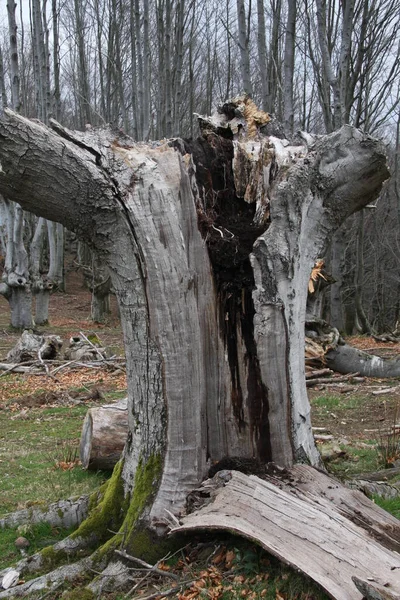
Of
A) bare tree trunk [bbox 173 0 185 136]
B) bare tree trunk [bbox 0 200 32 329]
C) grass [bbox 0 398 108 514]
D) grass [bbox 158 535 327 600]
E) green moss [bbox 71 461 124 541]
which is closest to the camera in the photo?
grass [bbox 158 535 327 600]

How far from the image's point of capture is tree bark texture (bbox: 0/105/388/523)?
3.58 metres

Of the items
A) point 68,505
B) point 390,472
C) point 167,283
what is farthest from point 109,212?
point 390,472

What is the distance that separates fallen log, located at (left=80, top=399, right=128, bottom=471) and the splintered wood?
2283 mm

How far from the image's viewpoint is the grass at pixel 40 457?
17.8ft

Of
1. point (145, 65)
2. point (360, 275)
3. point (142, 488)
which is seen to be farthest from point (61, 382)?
point (360, 275)

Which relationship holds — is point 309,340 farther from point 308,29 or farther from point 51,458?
point 308,29

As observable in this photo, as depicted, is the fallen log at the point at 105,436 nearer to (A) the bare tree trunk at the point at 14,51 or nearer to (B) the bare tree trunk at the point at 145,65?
(A) the bare tree trunk at the point at 14,51

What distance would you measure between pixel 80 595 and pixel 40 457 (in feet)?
11.9

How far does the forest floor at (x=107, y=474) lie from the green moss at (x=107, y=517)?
→ 0.61 m

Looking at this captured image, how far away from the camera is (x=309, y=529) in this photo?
117 inches

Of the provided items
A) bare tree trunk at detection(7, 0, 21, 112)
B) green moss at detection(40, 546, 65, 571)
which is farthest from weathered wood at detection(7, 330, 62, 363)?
green moss at detection(40, 546, 65, 571)

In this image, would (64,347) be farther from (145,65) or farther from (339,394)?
(145,65)

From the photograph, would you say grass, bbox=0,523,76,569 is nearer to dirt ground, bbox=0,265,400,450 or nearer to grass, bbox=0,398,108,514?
grass, bbox=0,398,108,514

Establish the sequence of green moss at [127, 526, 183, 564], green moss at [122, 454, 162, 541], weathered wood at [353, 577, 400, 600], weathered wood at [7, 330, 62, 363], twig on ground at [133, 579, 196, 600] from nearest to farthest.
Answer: weathered wood at [353, 577, 400, 600]
twig on ground at [133, 579, 196, 600]
green moss at [127, 526, 183, 564]
green moss at [122, 454, 162, 541]
weathered wood at [7, 330, 62, 363]
